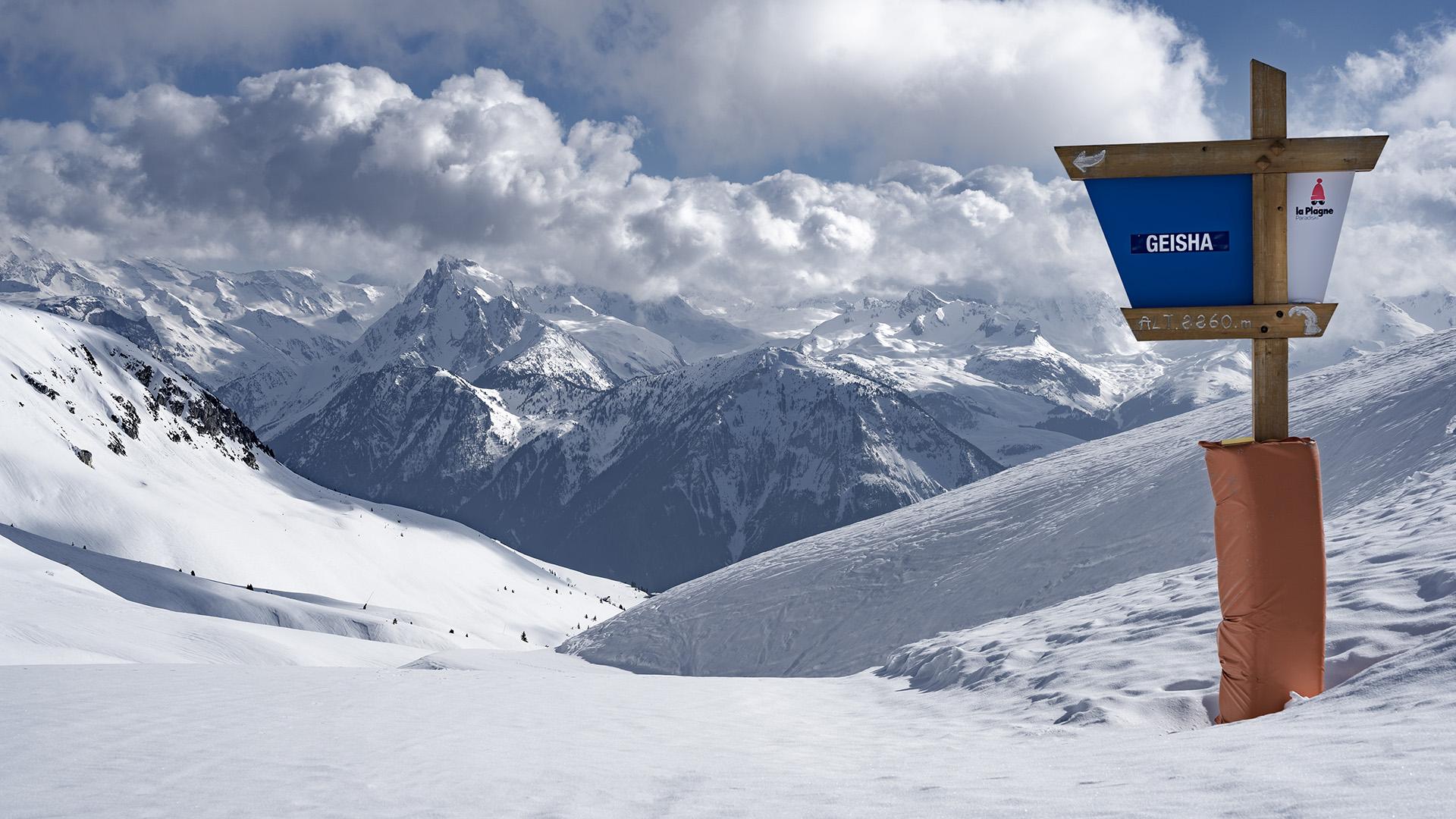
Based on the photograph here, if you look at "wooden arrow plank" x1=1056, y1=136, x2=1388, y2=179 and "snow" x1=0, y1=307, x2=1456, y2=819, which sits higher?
"wooden arrow plank" x1=1056, y1=136, x2=1388, y2=179

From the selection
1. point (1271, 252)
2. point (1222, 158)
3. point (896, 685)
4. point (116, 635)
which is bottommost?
point (116, 635)

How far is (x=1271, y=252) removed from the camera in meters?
8.70

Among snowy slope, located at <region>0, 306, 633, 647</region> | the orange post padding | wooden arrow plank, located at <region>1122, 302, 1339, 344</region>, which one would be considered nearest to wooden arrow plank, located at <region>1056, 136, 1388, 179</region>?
wooden arrow plank, located at <region>1122, 302, 1339, 344</region>

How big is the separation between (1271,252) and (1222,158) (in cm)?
98

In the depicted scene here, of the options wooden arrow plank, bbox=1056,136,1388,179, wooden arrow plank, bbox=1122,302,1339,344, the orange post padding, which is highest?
wooden arrow plank, bbox=1056,136,1388,179

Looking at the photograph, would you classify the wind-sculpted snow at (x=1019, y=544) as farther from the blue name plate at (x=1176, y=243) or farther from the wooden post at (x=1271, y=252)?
the blue name plate at (x=1176, y=243)

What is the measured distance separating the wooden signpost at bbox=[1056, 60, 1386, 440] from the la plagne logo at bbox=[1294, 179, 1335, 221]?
0.14 m

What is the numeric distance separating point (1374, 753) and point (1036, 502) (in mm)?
→ 23044

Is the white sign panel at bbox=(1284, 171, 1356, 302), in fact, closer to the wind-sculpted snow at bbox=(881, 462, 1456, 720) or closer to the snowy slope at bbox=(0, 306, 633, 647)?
the wind-sculpted snow at bbox=(881, 462, 1456, 720)

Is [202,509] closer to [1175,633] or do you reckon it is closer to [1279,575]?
[1175,633]

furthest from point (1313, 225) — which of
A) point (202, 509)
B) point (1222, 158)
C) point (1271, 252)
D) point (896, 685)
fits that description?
point (202, 509)

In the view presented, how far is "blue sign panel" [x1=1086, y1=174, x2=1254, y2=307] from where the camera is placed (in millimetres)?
Answer: 8750

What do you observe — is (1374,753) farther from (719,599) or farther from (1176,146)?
(719,599)

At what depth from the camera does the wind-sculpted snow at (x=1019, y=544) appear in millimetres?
20625
